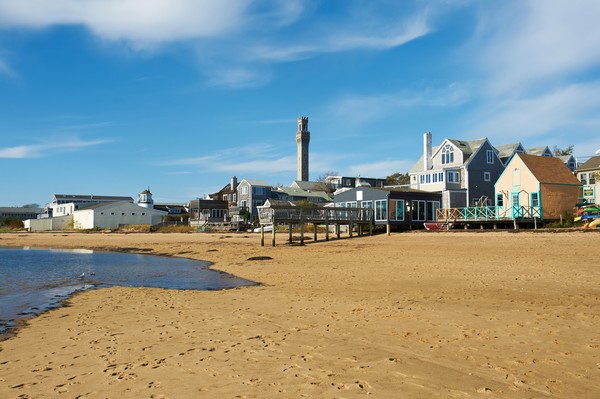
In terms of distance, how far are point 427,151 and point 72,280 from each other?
4490cm

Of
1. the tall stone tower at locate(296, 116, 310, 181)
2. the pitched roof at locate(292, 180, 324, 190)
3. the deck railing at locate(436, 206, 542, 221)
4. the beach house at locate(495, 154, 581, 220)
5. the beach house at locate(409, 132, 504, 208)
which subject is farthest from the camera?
the tall stone tower at locate(296, 116, 310, 181)

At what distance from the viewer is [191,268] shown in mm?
24953

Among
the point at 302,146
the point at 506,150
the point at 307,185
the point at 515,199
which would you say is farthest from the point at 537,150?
the point at 302,146

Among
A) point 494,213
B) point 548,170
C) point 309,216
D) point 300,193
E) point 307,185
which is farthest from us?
point 307,185

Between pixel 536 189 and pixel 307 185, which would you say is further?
pixel 307 185

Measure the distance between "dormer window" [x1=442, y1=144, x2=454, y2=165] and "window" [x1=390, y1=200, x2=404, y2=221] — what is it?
12766mm

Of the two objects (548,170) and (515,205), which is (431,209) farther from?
(548,170)

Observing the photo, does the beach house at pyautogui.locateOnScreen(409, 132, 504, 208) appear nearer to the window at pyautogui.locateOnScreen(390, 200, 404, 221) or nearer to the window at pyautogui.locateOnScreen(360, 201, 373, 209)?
the window at pyautogui.locateOnScreen(390, 200, 404, 221)

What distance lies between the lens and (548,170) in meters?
40.9

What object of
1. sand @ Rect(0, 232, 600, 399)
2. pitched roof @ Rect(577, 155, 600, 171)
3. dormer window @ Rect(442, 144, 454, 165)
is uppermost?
dormer window @ Rect(442, 144, 454, 165)

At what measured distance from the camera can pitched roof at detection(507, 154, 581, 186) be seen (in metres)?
39.8

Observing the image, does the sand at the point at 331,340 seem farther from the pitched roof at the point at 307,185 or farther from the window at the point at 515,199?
the pitched roof at the point at 307,185

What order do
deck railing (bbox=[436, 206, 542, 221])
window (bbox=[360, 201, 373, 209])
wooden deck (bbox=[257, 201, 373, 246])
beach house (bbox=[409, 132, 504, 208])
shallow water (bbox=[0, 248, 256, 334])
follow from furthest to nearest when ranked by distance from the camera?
beach house (bbox=[409, 132, 504, 208]) < window (bbox=[360, 201, 373, 209]) < deck railing (bbox=[436, 206, 542, 221]) < wooden deck (bbox=[257, 201, 373, 246]) < shallow water (bbox=[0, 248, 256, 334])

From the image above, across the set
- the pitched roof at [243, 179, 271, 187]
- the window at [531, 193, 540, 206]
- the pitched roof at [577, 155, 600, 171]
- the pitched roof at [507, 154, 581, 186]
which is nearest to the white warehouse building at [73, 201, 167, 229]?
the pitched roof at [243, 179, 271, 187]
